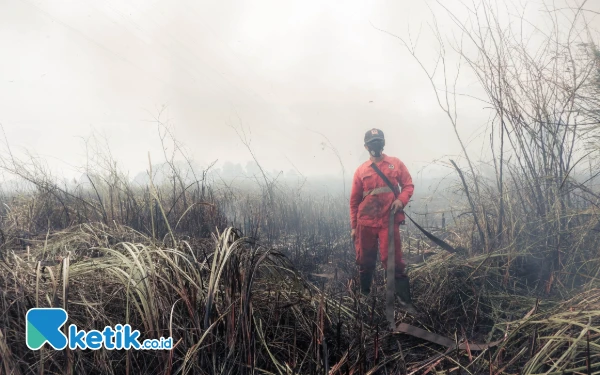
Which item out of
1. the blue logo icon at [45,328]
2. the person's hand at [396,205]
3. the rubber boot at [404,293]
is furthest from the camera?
the person's hand at [396,205]

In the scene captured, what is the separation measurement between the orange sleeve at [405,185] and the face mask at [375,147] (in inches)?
12.0

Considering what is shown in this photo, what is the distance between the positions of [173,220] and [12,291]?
98.3 inches

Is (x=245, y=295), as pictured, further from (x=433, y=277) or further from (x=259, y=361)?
(x=433, y=277)

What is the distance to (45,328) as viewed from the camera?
1.30 meters

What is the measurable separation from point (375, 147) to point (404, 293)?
5.36 feet

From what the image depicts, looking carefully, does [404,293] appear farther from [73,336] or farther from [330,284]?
[73,336]

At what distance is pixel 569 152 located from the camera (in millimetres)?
3117

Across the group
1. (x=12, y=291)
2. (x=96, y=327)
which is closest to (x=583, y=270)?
(x=96, y=327)

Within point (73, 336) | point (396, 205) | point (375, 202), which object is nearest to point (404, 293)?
point (396, 205)

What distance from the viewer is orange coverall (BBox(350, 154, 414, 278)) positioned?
338 centimetres

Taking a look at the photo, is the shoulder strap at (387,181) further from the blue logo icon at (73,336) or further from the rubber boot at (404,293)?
the blue logo icon at (73,336)

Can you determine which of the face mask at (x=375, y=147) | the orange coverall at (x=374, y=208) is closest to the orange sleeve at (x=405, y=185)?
the orange coverall at (x=374, y=208)

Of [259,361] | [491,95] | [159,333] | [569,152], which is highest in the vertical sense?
[491,95]

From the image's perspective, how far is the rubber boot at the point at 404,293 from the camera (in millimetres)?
2868
